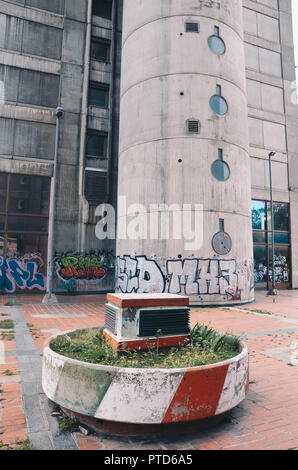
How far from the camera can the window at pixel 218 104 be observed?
48.4ft

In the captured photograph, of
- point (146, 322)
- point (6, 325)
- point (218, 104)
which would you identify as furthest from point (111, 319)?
point (218, 104)

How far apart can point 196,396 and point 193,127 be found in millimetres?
13099

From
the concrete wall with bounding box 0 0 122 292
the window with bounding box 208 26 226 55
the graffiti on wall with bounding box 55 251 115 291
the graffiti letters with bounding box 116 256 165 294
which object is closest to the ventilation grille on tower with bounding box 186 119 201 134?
the window with bounding box 208 26 226 55

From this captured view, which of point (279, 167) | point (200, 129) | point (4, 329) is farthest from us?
point (279, 167)

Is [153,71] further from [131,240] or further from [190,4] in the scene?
[131,240]

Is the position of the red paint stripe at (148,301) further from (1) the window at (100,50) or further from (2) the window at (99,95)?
(1) the window at (100,50)

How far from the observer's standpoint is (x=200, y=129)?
1436 cm

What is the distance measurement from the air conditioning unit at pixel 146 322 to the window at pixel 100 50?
20984mm

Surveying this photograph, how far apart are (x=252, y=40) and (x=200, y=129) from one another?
15.0 m

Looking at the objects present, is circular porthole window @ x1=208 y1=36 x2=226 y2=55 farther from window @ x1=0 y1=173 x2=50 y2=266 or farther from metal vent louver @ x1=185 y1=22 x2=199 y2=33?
window @ x1=0 y1=173 x2=50 y2=266

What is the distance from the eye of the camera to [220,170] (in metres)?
14.5

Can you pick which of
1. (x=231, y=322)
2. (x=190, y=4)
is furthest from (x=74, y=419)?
(x=190, y=4)

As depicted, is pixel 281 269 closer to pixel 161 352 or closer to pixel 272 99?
pixel 272 99

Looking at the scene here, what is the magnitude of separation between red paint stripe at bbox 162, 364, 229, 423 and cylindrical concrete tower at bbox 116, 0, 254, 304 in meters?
10.2
